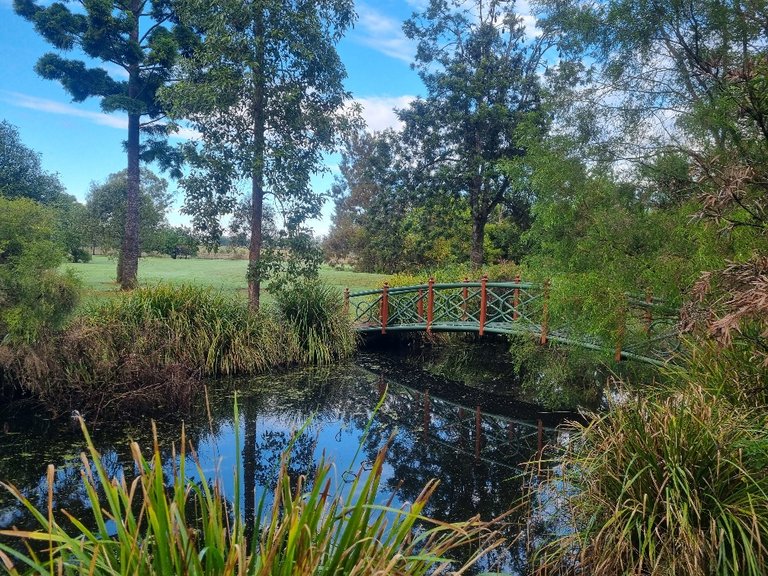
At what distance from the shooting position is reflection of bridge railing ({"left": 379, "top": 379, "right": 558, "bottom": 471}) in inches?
223

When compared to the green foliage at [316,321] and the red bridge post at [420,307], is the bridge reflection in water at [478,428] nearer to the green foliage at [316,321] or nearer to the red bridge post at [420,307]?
the green foliage at [316,321]

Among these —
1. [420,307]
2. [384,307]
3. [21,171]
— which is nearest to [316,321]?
[384,307]

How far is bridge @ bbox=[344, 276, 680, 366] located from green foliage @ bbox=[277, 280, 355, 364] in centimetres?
44

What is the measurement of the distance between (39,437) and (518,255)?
14461 millimetres

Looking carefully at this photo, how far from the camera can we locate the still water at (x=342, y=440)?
178 inches

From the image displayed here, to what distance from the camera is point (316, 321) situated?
394 inches

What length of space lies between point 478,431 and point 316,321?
4376 millimetres

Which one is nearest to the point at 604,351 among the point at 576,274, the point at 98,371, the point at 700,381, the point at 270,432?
the point at 576,274

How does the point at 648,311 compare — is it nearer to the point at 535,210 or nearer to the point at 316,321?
the point at 535,210

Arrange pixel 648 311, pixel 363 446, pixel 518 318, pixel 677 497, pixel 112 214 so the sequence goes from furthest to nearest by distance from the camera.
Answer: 1. pixel 112 214
2. pixel 518 318
3. pixel 363 446
4. pixel 648 311
5. pixel 677 497

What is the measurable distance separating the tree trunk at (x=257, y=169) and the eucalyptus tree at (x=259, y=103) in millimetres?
18

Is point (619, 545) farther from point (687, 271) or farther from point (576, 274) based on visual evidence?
point (576, 274)

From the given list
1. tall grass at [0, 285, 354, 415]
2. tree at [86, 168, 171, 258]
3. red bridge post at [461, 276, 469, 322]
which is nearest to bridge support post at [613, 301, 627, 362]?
red bridge post at [461, 276, 469, 322]

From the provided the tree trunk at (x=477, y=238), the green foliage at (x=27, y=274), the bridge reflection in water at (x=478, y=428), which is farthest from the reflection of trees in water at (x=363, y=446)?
the tree trunk at (x=477, y=238)
